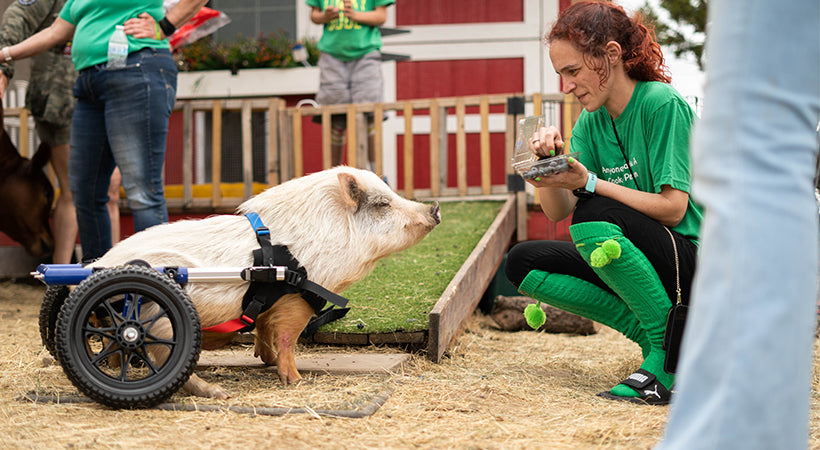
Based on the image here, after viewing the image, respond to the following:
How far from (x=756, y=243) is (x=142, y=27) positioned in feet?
10.5

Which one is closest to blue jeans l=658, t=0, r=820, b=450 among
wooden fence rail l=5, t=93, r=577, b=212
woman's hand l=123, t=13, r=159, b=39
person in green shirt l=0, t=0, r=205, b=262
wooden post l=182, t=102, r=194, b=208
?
person in green shirt l=0, t=0, r=205, b=262

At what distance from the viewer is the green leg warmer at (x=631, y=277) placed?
8.44ft

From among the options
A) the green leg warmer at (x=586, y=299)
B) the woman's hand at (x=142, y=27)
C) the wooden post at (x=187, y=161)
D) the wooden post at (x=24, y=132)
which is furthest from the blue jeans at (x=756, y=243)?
the wooden post at (x=24, y=132)

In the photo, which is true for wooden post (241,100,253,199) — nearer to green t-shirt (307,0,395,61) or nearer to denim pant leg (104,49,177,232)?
green t-shirt (307,0,395,61)

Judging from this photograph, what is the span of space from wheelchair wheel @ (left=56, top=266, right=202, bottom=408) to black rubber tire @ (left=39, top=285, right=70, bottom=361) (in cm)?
39

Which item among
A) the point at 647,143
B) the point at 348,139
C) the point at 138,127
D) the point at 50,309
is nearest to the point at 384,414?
the point at 50,309

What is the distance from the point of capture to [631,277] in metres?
2.62

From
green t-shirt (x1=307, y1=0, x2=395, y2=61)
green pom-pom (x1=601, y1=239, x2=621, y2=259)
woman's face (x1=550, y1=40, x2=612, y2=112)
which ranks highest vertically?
green t-shirt (x1=307, y1=0, x2=395, y2=61)

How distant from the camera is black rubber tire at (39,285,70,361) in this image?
8.36 feet

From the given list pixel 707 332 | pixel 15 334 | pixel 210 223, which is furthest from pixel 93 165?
pixel 707 332

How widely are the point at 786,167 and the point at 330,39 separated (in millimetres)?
5409

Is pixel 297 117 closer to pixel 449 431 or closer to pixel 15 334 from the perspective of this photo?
pixel 15 334

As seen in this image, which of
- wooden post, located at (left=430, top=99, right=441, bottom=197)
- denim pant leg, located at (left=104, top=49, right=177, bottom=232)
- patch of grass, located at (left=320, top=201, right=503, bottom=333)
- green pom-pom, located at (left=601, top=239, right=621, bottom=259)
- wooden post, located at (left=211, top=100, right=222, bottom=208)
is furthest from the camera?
wooden post, located at (left=211, top=100, right=222, bottom=208)

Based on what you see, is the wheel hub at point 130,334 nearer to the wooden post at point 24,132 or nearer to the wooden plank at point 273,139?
the wooden plank at point 273,139
